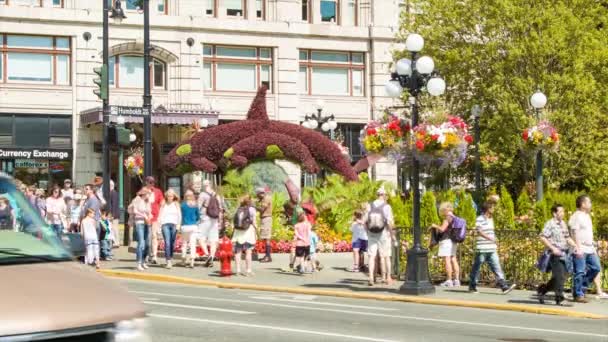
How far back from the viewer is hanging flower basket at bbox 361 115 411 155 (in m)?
20.1

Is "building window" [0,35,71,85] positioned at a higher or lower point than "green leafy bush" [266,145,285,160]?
higher

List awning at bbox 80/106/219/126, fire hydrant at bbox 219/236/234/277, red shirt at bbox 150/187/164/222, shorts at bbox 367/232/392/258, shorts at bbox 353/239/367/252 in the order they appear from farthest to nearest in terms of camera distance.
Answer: awning at bbox 80/106/219/126
red shirt at bbox 150/187/164/222
shorts at bbox 353/239/367/252
fire hydrant at bbox 219/236/234/277
shorts at bbox 367/232/392/258

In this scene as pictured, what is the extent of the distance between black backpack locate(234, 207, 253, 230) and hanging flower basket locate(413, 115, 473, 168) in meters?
4.32

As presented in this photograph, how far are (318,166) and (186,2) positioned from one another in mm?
19823

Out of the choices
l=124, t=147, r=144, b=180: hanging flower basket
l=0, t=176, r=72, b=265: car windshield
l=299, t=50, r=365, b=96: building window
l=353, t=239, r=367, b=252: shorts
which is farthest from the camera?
l=299, t=50, r=365, b=96: building window

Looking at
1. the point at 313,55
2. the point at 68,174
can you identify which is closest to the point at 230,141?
the point at 68,174

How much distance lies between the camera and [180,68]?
48.0 meters

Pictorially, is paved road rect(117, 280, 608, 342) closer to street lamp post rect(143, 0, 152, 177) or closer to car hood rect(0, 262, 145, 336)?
car hood rect(0, 262, 145, 336)

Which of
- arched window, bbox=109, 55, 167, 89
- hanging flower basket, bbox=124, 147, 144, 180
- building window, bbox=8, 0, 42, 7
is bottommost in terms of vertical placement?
hanging flower basket, bbox=124, 147, 144, 180

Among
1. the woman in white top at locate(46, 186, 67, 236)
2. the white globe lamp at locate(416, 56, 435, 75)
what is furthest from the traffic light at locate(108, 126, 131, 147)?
the white globe lamp at locate(416, 56, 435, 75)

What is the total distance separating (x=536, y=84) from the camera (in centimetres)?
3772

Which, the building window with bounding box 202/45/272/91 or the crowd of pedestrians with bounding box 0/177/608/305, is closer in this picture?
the crowd of pedestrians with bounding box 0/177/608/305

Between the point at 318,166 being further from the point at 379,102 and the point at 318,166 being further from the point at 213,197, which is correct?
the point at 379,102

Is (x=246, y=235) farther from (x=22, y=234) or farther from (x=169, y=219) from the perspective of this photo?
(x=22, y=234)
